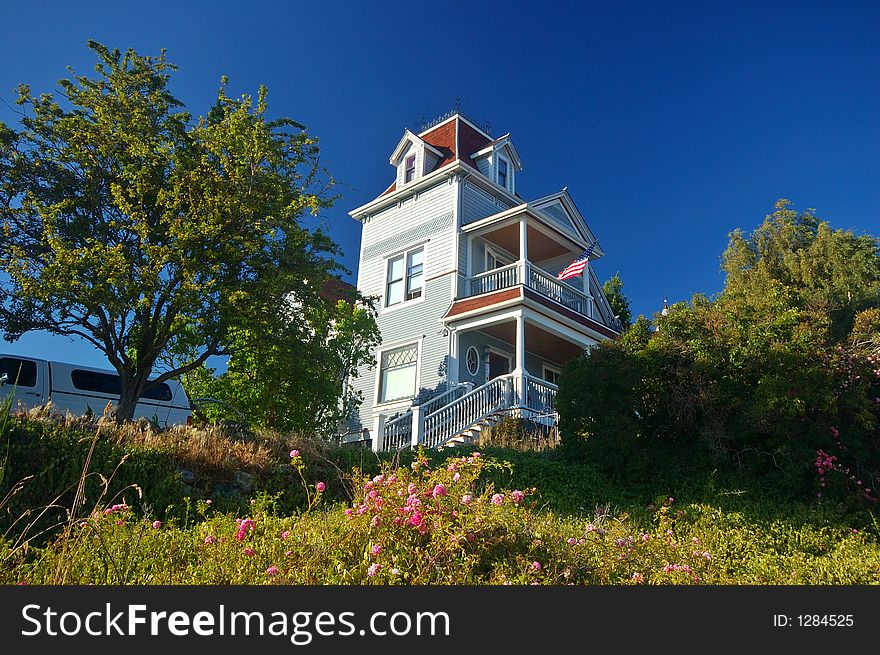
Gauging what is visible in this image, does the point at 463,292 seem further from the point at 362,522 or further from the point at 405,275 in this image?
the point at 362,522

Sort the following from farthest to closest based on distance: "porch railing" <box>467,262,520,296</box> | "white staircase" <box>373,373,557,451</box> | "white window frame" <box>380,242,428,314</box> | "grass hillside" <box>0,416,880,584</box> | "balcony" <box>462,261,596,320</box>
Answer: "white window frame" <box>380,242,428,314</box>, "porch railing" <box>467,262,520,296</box>, "balcony" <box>462,261,596,320</box>, "white staircase" <box>373,373,557,451</box>, "grass hillside" <box>0,416,880,584</box>

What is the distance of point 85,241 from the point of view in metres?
12.2

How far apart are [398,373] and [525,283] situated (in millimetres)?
5238

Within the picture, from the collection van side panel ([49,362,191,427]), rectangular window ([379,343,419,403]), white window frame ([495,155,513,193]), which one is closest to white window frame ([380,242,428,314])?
rectangular window ([379,343,419,403])

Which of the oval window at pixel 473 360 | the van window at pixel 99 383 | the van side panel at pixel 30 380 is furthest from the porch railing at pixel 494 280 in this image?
the van side panel at pixel 30 380

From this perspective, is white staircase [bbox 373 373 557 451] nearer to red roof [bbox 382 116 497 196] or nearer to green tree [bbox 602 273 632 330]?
red roof [bbox 382 116 497 196]

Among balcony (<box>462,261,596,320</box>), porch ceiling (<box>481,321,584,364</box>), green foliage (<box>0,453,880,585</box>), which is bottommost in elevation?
green foliage (<box>0,453,880,585</box>)

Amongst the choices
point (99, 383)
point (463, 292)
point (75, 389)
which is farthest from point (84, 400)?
point (463, 292)

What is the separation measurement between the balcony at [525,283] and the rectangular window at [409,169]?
559 centimetres

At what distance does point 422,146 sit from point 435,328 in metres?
7.45

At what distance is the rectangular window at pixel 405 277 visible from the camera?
2189cm

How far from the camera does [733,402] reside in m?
10.7

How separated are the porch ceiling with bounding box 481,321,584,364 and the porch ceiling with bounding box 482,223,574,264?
3.25 metres

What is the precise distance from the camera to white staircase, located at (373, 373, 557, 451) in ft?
52.9
